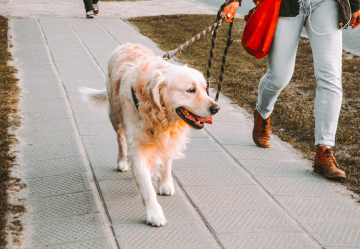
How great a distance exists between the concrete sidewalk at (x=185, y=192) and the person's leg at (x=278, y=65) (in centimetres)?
27

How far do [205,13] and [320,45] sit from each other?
30.3 feet

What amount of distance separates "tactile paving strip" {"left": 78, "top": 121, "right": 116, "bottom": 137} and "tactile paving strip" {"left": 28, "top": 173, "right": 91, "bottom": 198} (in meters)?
0.93

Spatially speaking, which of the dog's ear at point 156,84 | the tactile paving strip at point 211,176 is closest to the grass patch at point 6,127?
the dog's ear at point 156,84

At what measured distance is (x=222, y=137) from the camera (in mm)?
4684

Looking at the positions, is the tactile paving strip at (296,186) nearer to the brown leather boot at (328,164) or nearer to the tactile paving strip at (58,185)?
the brown leather boot at (328,164)

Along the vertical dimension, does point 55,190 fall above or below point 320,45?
below

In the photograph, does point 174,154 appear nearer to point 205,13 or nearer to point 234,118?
point 234,118

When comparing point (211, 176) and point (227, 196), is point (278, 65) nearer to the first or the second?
point (211, 176)

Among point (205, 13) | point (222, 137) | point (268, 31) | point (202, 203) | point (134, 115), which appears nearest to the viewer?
point (134, 115)

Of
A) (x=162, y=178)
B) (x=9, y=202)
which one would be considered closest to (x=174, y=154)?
(x=162, y=178)

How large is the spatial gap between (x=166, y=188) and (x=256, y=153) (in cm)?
121

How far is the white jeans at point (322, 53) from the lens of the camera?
3.68 meters

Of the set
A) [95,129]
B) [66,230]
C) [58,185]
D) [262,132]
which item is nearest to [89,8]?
[95,129]

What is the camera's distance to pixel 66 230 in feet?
9.55
